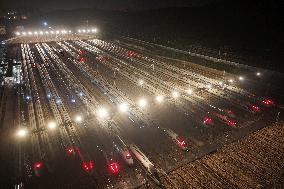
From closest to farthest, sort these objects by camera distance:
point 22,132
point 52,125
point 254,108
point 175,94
A: point 22,132 < point 52,125 < point 254,108 < point 175,94

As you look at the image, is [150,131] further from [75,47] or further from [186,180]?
[75,47]

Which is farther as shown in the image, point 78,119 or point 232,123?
point 78,119

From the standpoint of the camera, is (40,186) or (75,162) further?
(75,162)

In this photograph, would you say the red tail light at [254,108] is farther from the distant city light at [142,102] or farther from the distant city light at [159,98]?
the distant city light at [142,102]

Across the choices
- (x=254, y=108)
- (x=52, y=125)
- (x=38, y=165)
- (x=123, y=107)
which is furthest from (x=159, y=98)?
(x=38, y=165)

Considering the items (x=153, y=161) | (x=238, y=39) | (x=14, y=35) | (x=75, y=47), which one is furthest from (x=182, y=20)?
(x=153, y=161)

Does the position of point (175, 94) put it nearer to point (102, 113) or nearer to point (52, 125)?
point (102, 113)

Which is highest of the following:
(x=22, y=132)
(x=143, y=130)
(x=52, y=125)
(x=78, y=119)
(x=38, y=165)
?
(x=78, y=119)

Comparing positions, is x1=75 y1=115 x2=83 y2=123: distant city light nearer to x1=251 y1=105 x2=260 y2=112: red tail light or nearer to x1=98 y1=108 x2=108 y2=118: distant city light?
x1=98 y1=108 x2=108 y2=118: distant city light
